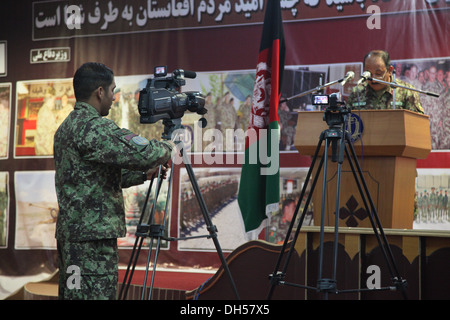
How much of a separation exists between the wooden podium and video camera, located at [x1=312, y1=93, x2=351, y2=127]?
68 centimetres

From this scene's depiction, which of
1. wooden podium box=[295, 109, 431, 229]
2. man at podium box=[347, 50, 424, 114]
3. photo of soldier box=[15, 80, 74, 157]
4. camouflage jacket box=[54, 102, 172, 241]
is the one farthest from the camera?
photo of soldier box=[15, 80, 74, 157]

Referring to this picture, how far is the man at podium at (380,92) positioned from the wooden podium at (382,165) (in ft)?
1.02

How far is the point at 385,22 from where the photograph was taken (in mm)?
5359

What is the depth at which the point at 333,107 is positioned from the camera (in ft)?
10.4

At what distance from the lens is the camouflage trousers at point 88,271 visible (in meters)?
2.94

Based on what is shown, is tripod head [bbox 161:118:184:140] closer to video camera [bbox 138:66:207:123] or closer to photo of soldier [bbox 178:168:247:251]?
video camera [bbox 138:66:207:123]

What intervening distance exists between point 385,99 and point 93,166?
2357mm

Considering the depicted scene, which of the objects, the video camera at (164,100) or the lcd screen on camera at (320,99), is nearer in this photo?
the lcd screen on camera at (320,99)

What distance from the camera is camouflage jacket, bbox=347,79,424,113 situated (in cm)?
427

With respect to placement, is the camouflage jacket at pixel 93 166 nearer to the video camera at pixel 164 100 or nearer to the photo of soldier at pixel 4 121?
the video camera at pixel 164 100

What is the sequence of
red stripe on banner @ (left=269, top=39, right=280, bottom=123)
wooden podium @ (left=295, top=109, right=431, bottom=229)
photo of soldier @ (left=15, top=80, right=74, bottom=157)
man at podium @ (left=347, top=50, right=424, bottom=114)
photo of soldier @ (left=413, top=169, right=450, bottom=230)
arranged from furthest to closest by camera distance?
photo of soldier @ (left=15, top=80, right=74, bottom=157) → photo of soldier @ (left=413, top=169, right=450, bottom=230) → red stripe on banner @ (left=269, top=39, right=280, bottom=123) → man at podium @ (left=347, top=50, right=424, bottom=114) → wooden podium @ (left=295, top=109, right=431, bottom=229)

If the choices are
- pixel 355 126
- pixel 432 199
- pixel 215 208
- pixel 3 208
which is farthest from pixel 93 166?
pixel 3 208

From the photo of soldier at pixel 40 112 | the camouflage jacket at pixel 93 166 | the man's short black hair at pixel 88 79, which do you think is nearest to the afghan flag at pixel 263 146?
the camouflage jacket at pixel 93 166

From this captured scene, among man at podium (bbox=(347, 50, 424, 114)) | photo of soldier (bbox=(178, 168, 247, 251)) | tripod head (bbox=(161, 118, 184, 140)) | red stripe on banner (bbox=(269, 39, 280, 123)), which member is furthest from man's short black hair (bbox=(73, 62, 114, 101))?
photo of soldier (bbox=(178, 168, 247, 251))
